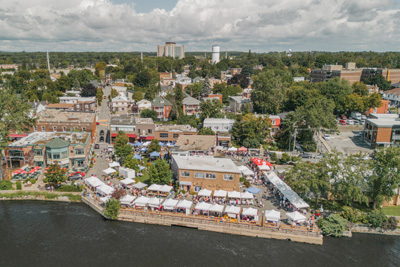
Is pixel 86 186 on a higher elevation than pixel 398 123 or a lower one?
lower

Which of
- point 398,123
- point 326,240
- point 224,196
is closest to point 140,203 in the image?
point 224,196

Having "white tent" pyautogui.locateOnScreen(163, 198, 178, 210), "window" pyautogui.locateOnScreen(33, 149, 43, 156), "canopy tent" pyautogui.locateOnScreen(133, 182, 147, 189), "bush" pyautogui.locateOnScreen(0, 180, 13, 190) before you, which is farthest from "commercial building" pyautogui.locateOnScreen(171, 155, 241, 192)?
"bush" pyautogui.locateOnScreen(0, 180, 13, 190)

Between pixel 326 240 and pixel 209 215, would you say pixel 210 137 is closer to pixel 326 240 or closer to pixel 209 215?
pixel 209 215

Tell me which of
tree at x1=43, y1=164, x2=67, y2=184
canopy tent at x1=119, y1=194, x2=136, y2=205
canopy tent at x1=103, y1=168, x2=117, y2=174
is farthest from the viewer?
canopy tent at x1=103, y1=168, x2=117, y2=174

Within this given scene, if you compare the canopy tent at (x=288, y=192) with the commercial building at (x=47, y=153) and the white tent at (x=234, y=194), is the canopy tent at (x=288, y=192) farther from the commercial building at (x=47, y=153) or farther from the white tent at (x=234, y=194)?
the commercial building at (x=47, y=153)

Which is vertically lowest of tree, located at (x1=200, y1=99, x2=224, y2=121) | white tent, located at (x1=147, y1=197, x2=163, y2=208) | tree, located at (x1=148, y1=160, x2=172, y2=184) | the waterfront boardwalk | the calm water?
the calm water

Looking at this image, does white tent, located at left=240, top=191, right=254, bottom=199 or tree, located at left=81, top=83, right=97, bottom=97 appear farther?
tree, located at left=81, top=83, right=97, bottom=97

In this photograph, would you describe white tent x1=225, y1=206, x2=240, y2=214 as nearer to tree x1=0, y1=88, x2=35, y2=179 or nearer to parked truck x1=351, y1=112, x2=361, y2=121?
tree x1=0, y1=88, x2=35, y2=179
